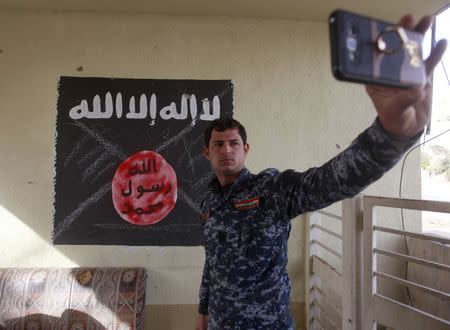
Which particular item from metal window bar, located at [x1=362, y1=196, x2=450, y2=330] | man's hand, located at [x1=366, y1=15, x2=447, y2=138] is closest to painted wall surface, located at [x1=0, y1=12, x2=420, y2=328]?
metal window bar, located at [x1=362, y1=196, x2=450, y2=330]

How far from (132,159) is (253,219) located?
3.97 feet

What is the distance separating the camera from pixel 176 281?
196 centimetres

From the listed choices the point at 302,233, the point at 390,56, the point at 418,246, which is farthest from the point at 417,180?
the point at 390,56

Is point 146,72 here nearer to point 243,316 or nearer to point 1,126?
point 1,126

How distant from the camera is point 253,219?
0.92 m

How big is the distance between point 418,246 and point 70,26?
7.59ft

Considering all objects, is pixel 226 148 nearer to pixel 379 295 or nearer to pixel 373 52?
pixel 373 52

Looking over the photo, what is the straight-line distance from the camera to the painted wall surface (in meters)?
1.94

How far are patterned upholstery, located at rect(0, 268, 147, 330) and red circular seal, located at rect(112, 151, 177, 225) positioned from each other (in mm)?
311

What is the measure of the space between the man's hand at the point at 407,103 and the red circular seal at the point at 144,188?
1522 millimetres

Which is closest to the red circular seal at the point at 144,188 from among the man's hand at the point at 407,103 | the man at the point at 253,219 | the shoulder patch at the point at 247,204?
the man at the point at 253,219

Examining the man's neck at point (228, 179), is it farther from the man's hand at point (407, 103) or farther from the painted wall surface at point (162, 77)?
the painted wall surface at point (162, 77)

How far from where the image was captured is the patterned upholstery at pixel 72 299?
174cm

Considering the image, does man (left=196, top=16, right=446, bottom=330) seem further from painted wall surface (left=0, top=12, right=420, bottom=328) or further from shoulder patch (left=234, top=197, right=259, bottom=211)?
painted wall surface (left=0, top=12, right=420, bottom=328)
